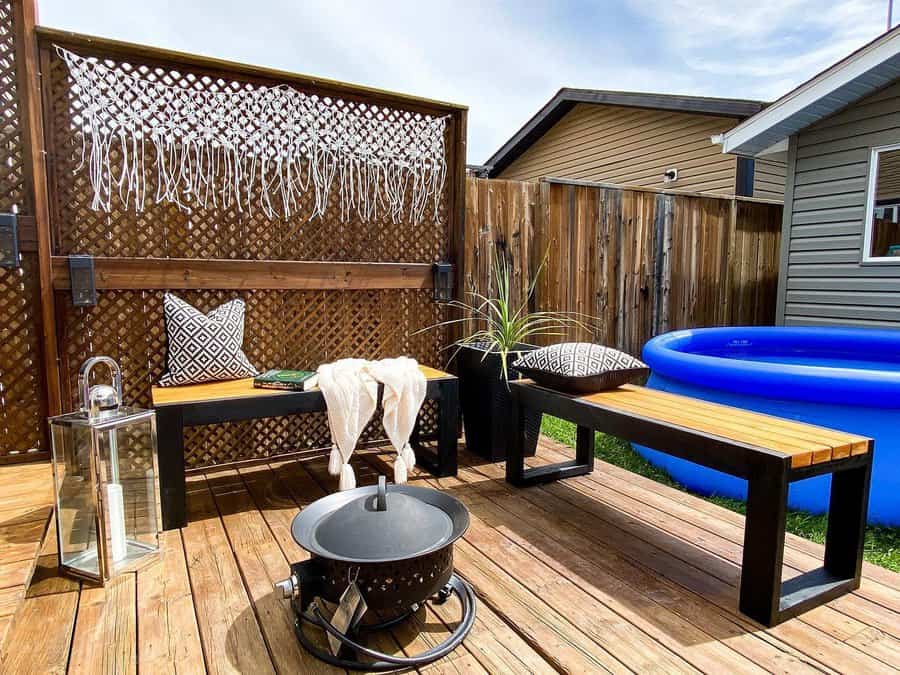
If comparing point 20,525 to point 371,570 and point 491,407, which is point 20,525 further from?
point 491,407

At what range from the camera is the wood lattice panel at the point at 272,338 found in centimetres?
293

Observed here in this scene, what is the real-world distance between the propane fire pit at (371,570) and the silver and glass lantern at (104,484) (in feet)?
2.55

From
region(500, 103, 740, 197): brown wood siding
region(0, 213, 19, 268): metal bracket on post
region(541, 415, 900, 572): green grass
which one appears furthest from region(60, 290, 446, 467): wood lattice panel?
region(500, 103, 740, 197): brown wood siding

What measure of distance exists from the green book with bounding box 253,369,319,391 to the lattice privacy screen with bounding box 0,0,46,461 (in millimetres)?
1134

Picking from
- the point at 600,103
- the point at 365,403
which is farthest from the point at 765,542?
the point at 600,103

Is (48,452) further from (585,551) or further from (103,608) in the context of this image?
(585,551)

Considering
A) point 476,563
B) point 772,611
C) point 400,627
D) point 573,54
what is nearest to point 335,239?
point 476,563

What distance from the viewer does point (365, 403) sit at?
8.94 ft

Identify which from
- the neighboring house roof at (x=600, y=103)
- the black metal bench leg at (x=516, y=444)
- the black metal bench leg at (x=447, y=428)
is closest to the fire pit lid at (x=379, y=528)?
the black metal bench leg at (x=516, y=444)

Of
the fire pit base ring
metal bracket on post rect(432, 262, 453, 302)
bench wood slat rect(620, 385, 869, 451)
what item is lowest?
the fire pit base ring

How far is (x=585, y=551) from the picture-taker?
220 centimetres

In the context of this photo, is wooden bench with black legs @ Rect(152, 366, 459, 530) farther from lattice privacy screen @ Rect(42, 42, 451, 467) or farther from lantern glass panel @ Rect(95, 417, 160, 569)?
lattice privacy screen @ Rect(42, 42, 451, 467)

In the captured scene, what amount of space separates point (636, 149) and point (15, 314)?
822 centimetres

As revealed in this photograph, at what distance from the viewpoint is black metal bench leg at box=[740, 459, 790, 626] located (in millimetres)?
1661
